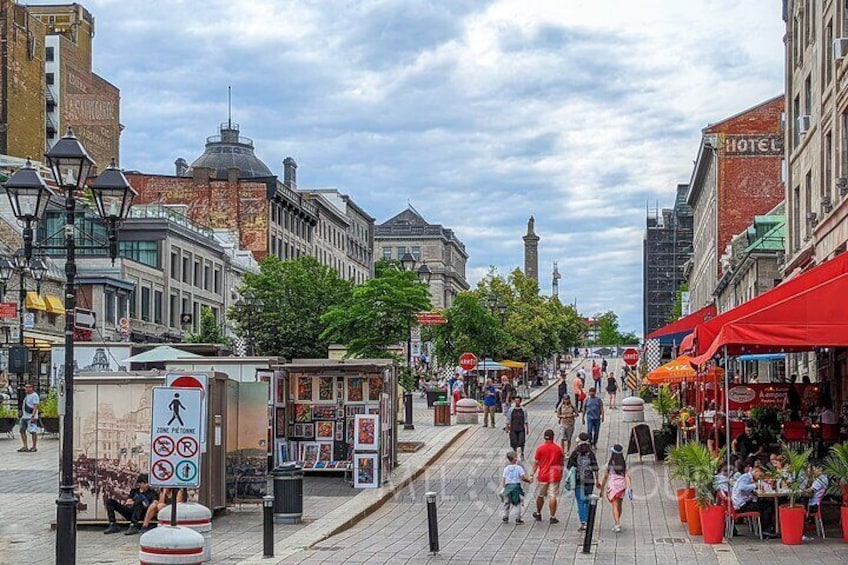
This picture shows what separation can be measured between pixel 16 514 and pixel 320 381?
7.77 meters

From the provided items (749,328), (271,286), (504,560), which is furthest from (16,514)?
(271,286)

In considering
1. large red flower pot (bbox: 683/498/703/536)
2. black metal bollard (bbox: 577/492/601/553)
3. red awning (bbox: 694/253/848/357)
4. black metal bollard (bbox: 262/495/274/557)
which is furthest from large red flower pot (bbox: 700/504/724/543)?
black metal bollard (bbox: 262/495/274/557)

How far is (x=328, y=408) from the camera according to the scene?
28266mm

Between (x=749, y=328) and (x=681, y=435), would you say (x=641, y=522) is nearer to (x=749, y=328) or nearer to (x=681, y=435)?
(x=749, y=328)

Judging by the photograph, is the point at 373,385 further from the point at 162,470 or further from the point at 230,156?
the point at 230,156

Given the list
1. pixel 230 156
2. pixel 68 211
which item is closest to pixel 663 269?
pixel 230 156

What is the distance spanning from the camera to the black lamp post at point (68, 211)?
15375 mm

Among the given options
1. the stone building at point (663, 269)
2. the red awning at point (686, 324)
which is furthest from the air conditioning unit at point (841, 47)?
the stone building at point (663, 269)

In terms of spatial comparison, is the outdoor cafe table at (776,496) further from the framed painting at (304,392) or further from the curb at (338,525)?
the framed painting at (304,392)

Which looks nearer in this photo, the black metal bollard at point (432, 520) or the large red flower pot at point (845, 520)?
the black metal bollard at point (432, 520)

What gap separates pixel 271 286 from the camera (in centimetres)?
6775

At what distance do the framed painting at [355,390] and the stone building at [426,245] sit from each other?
125962 millimetres

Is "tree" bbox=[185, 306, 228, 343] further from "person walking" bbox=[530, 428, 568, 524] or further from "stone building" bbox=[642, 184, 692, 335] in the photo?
"stone building" bbox=[642, 184, 692, 335]

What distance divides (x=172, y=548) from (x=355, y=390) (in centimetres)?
1430
